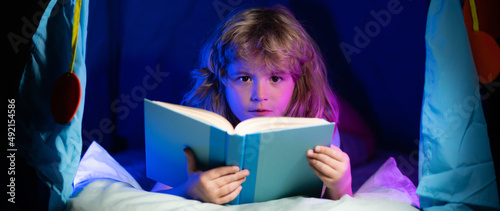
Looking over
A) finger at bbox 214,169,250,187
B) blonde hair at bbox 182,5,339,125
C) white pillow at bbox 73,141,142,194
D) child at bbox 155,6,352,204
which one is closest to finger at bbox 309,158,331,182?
child at bbox 155,6,352,204

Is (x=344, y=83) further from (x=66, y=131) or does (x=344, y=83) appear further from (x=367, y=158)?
(x=66, y=131)

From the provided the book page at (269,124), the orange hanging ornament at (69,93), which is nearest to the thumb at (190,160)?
the book page at (269,124)

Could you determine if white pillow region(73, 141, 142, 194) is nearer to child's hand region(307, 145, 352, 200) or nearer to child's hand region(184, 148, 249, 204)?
child's hand region(184, 148, 249, 204)

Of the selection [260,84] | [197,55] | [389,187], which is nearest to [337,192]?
[389,187]

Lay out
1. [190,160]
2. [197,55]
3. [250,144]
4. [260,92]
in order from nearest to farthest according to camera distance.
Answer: [250,144], [190,160], [260,92], [197,55]

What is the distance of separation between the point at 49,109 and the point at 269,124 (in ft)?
1.54

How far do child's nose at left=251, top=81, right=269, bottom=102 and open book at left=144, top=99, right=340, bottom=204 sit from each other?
201mm

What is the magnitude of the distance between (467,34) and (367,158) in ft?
2.63

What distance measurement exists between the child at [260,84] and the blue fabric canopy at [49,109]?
23cm

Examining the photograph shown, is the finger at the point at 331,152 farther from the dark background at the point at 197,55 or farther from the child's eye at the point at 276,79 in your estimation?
the dark background at the point at 197,55

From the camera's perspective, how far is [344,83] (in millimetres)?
1480

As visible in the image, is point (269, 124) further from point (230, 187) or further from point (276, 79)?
point (276, 79)

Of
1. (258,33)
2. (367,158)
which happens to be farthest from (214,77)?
(367,158)

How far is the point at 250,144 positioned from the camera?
0.79 meters
